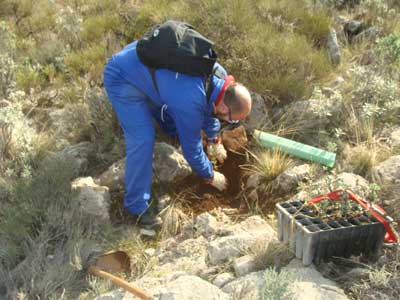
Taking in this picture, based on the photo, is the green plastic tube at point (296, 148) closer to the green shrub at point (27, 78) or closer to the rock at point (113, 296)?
the rock at point (113, 296)

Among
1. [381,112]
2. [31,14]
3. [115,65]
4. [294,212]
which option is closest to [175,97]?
[115,65]

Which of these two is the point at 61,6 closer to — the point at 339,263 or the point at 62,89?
the point at 62,89

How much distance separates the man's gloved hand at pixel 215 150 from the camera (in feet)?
14.0

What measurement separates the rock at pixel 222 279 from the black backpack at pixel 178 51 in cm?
135

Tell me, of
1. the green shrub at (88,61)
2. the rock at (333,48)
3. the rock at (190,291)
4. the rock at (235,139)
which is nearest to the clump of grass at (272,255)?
the rock at (190,291)

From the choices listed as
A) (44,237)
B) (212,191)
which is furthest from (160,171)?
(44,237)

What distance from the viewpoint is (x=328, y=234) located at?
112 inches

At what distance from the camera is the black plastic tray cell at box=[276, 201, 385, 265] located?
2.84 meters

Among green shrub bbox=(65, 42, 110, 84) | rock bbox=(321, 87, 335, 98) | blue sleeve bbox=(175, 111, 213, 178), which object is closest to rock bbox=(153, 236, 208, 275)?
blue sleeve bbox=(175, 111, 213, 178)

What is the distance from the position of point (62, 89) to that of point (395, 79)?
136 inches

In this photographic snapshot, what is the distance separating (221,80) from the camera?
11.8 ft

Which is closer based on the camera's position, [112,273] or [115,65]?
[112,273]

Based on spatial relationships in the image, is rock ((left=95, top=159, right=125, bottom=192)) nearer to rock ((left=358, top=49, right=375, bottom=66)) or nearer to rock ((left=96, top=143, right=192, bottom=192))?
rock ((left=96, top=143, right=192, bottom=192))

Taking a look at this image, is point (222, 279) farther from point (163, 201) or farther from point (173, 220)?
point (163, 201)
